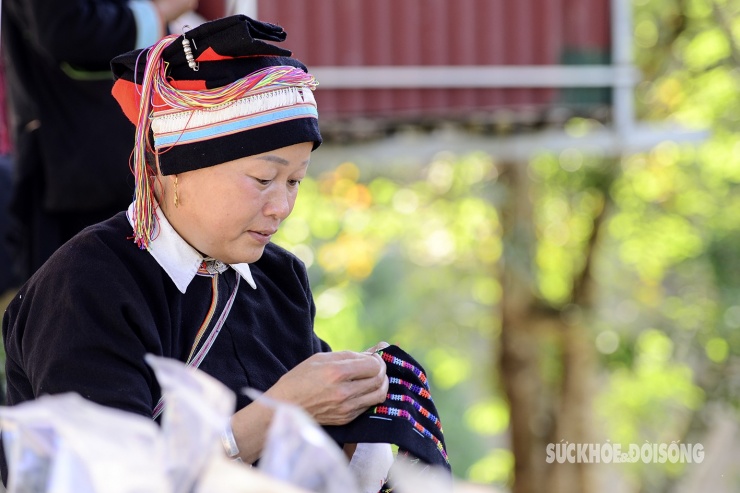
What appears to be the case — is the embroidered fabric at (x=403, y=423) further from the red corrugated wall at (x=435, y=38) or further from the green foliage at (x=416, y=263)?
the green foliage at (x=416, y=263)

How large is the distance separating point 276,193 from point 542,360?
6353 millimetres

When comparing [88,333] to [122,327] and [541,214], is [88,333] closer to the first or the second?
[122,327]

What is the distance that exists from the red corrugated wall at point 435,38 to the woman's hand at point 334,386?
13.3 feet

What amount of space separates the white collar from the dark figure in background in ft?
2.39

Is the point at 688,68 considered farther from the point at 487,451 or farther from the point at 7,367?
the point at 7,367

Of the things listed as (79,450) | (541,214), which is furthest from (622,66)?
(79,450)

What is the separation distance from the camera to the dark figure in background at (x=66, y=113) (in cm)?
Answer: 251

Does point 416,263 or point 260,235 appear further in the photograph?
point 416,263

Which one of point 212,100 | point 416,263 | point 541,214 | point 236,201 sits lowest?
point 416,263

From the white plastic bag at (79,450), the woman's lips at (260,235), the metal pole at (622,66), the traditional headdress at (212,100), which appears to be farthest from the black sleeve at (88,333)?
the metal pole at (622,66)

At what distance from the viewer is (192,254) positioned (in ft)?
5.86

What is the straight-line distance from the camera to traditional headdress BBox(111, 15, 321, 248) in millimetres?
1697

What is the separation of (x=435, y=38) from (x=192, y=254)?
4.48 metres

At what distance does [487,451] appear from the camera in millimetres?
9750
